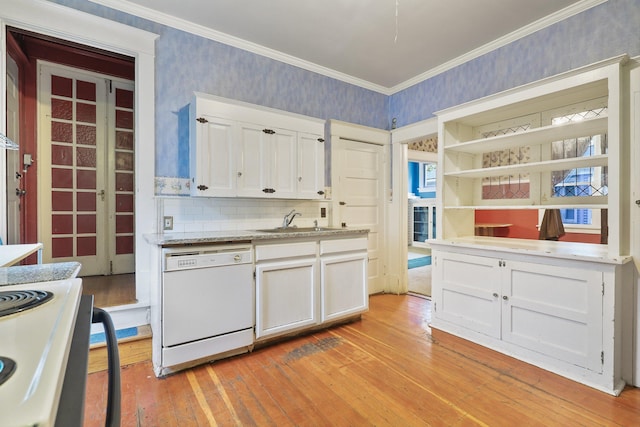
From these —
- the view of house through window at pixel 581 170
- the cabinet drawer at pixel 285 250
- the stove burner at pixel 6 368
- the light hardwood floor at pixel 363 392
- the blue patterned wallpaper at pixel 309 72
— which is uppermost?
the blue patterned wallpaper at pixel 309 72

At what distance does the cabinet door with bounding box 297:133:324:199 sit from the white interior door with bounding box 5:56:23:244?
2402 mm

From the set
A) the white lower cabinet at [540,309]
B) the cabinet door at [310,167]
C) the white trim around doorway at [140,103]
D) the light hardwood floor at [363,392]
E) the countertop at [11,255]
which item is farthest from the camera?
the cabinet door at [310,167]

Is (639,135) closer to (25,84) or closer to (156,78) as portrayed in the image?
(156,78)

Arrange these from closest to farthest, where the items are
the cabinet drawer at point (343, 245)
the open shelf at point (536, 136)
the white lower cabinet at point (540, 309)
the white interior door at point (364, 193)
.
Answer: the white lower cabinet at point (540, 309)
the open shelf at point (536, 136)
the cabinet drawer at point (343, 245)
the white interior door at point (364, 193)

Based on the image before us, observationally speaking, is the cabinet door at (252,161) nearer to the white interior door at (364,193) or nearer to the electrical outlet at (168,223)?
the electrical outlet at (168,223)

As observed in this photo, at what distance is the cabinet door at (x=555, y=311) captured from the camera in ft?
6.53

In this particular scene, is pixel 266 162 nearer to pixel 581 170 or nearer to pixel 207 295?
pixel 207 295

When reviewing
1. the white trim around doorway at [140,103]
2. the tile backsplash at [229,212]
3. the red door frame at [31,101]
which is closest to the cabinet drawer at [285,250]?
the tile backsplash at [229,212]

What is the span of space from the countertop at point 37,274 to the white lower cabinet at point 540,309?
2695 millimetres

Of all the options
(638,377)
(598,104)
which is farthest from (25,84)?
(638,377)

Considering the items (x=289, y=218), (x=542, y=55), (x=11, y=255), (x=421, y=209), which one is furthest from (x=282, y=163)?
(x=421, y=209)

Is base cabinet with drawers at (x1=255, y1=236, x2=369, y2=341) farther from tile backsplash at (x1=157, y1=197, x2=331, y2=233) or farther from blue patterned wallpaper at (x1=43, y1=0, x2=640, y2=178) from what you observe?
blue patterned wallpaper at (x1=43, y1=0, x2=640, y2=178)

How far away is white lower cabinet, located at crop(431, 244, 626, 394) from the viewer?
1942mm

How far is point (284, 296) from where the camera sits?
2.59 meters
